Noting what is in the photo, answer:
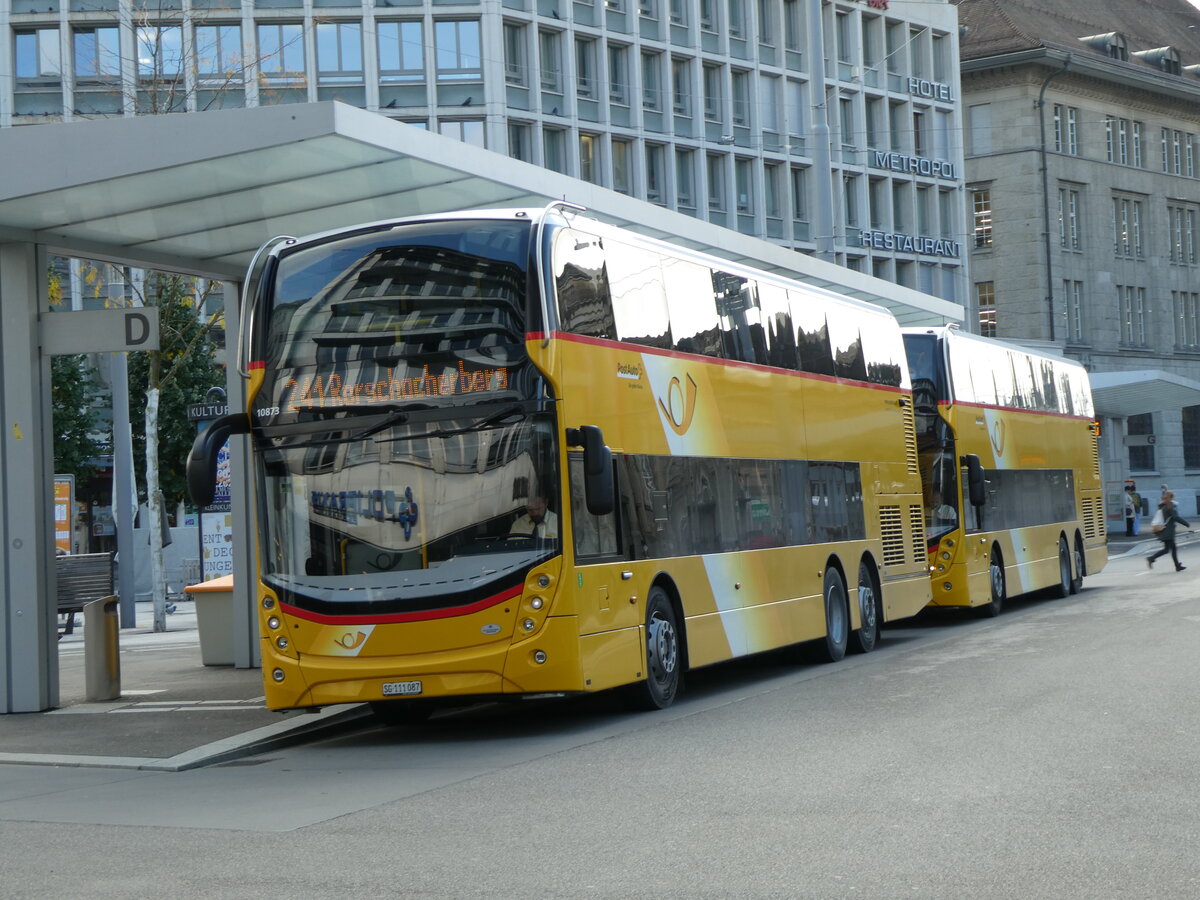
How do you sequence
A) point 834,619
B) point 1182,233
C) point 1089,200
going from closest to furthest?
point 834,619 < point 1089,200 < point 1182,233

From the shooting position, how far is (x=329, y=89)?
2288 inches

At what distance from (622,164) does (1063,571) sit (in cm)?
3360

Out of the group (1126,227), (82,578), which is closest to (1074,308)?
(1126,227)

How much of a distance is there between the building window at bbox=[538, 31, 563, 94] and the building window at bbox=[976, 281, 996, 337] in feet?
79.9

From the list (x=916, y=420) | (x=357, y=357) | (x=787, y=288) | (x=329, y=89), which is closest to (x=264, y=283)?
(x=357, y=357)

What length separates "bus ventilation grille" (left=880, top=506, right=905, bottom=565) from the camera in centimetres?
2150

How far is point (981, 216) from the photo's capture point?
7719 centimetres

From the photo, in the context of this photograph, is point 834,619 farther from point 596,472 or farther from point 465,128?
point 465,128

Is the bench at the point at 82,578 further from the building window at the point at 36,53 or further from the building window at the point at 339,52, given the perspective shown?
the building window at the point at 36,53

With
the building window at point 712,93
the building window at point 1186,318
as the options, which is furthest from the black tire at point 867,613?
the building window at point 1186,318

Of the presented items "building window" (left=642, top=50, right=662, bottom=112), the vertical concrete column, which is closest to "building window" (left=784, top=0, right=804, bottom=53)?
"building window" (left=642, top=50, right=662, bottom=112)

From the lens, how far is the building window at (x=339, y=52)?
58.3m

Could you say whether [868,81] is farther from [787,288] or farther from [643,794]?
[643,794]

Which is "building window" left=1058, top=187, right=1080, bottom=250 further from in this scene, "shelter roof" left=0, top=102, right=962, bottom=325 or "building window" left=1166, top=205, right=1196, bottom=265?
"shelter roof" left=0, top=102, right=962, bottom=325
